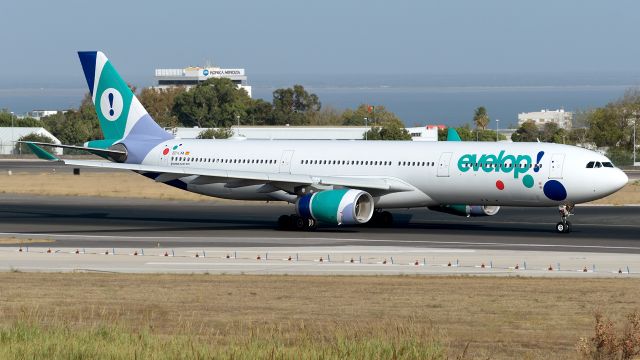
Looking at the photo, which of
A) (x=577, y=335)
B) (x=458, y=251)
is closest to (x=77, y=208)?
(x=458, y=251)

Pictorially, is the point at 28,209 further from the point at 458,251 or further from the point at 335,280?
the point at 335,280

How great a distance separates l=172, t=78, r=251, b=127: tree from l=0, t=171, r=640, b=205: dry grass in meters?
103

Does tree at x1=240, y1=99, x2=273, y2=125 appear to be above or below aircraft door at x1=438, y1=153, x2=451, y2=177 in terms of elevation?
above

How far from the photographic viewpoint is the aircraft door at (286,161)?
1961 inches

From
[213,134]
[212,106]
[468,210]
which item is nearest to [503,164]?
[468,210]

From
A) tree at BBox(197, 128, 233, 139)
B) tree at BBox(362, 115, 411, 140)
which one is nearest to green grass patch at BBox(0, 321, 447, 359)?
tree at BBox(362, 115, 411, 140)

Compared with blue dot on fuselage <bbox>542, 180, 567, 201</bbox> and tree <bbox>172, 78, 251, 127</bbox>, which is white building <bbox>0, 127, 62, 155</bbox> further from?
blue dot on fuselage <bbox>542, 180, 567, 201</bbox>

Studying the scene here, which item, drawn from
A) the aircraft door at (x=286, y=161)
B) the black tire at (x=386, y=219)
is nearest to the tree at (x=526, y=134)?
the black tire at (x=386, y=219)

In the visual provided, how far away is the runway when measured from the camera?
41312 mm

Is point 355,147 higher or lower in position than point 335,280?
higher

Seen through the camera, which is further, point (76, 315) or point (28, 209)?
point (28, 209)

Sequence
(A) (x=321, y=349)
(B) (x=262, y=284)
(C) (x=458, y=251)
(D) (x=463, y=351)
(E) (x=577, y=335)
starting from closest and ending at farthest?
(A) (x=321, y=349) → (D) (x=463, y=351) → (E) (x=577, y=335) → (B) (x=262, y=284) → (C) (x=458, y=251)

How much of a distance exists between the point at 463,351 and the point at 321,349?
262 centimetres

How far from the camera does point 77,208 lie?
196 feet
